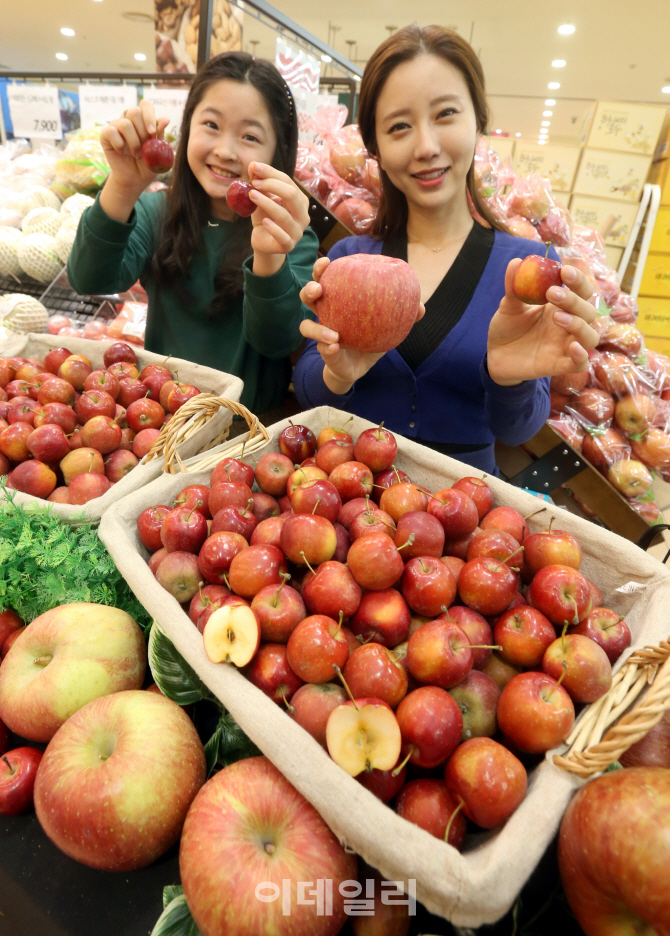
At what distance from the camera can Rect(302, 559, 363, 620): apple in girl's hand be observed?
2.47 ft

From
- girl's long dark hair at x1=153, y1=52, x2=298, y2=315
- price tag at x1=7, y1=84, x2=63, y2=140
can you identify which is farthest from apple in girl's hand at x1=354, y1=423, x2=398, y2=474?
price tag at x1=7, y1=84, x2=63, y2=140

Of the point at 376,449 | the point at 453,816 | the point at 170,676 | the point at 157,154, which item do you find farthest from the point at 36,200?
the point at 453,816

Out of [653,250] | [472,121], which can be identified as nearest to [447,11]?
[653,250]

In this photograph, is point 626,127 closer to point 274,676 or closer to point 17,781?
point 274,676

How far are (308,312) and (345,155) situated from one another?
3.60 ft

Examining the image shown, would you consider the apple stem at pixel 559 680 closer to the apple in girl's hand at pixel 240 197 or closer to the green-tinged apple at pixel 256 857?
the green-tinged apple at pixel 256 857

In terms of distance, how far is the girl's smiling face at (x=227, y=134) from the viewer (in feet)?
4.91

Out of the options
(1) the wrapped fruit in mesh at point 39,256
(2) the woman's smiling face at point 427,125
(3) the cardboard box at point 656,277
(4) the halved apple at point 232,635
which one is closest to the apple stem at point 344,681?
(4) the halved apple at point 232,635

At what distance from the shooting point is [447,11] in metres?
8.13

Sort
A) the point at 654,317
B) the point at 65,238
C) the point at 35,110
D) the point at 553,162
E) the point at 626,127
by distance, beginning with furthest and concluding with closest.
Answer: the point at 654,317
the point at 553,162
the point at 626,127
the point at 35,110
the point at 65,238

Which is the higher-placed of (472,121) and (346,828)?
(472,121)

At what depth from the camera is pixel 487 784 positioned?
57 cm

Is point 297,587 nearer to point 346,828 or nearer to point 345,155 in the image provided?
point 346,828

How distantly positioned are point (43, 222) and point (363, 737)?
10.3 ft
